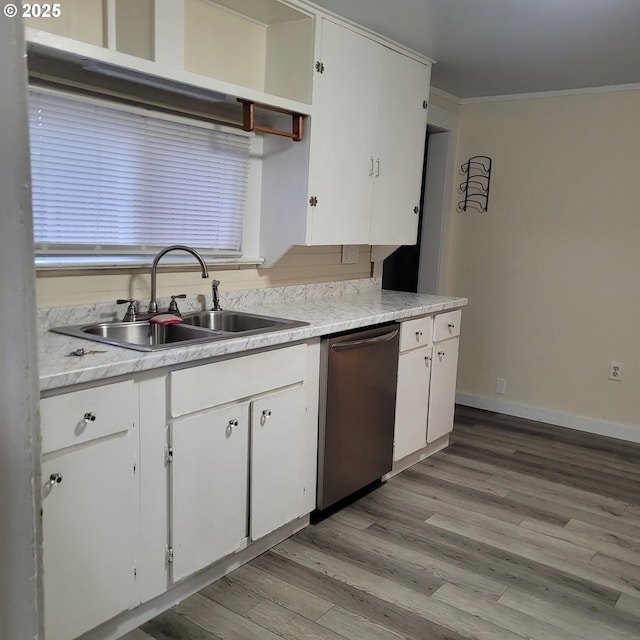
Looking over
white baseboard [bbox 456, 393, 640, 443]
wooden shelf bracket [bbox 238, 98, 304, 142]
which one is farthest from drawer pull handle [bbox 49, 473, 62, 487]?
white baseboard [bbox 456, 393, 640, 443]

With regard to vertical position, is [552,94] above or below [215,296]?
above

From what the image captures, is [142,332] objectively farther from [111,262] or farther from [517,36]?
[517,36]

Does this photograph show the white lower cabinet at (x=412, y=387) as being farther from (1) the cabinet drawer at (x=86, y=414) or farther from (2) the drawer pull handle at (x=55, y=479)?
(2) the drawer pull handle at (x=55, y=479)

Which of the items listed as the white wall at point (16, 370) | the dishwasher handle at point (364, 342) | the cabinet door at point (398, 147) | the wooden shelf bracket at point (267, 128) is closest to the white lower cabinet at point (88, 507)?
the dishwasher handle at point (364, 342)

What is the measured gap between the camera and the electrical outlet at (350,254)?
380 centimetres

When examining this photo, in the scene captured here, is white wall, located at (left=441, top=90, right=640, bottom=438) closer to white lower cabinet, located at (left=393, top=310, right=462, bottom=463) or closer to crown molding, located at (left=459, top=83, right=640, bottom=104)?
crown molding, located at (left=459, top=83, right=640, bottom=104)

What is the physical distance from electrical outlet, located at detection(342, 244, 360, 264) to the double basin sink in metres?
1.14

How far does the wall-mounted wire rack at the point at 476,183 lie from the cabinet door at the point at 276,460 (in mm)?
2723

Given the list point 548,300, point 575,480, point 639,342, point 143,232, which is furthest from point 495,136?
point 143,232

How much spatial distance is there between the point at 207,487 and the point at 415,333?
1566 millimetres

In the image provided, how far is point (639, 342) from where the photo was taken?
4.16m

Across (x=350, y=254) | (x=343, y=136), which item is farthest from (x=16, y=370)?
(x=350, y=254)

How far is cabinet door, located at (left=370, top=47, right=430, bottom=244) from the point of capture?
3.41m

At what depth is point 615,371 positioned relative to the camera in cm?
427
